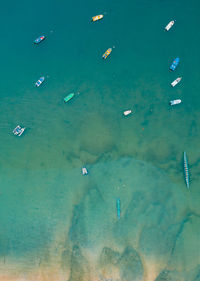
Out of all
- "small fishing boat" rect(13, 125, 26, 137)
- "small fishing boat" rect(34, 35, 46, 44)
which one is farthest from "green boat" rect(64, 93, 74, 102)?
"small fishing boat" rect(34, 35, 46, 44)

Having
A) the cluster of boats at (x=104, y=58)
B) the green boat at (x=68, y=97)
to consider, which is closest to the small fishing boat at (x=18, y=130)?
the cluster of boats at (x=104, y=58)

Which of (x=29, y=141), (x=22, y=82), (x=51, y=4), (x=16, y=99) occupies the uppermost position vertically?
(x=51, y=4)

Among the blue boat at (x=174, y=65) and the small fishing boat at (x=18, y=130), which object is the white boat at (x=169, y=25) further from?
the small fishing boat at (x=18, y=130)

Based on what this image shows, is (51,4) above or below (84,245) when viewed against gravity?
above

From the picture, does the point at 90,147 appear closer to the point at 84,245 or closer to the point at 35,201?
the point at 35,201

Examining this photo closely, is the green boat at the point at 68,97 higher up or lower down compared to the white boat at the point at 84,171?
higher up

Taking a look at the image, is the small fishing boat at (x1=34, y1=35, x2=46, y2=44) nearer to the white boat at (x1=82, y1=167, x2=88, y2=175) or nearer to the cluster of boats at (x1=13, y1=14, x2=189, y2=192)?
the cluster of boats at (x1=13, y1=14, x2=189, y2=192)

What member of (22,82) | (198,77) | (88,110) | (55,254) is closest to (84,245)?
(55,254)

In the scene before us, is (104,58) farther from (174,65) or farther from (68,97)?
(174,65)
